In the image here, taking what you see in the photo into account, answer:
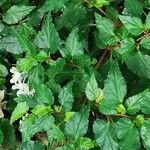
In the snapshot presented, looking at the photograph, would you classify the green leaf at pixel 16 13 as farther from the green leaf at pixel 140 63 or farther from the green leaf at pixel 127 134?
the green leaf at pixel 127 134

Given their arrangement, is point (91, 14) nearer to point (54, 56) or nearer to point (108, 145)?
point (54, 56)

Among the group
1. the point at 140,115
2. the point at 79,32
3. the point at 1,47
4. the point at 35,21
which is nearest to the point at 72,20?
the point at 79,32

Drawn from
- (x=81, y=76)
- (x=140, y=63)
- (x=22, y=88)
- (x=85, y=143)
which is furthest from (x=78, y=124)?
(x=22, y=88)

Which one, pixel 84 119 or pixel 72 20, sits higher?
pixel 72 20

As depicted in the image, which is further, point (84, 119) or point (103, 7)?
point (103, 7)

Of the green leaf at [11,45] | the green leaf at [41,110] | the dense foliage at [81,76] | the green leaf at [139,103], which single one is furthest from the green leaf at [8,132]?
the green leaf at [139,103]

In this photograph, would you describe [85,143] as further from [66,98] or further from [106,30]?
[106,30]
